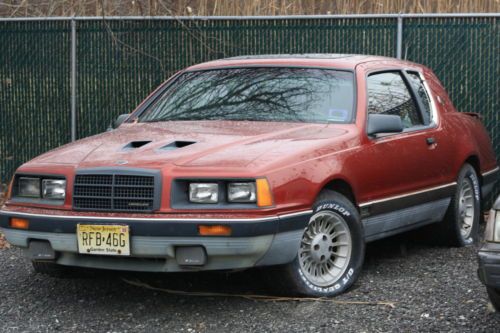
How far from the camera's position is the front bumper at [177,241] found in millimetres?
5672

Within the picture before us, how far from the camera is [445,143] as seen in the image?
7871 millimetres

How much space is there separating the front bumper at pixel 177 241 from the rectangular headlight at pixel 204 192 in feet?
0.54

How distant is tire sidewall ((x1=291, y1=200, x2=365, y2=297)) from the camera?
6121mm

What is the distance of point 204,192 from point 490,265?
1.72m

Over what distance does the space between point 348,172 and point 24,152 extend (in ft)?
21.1

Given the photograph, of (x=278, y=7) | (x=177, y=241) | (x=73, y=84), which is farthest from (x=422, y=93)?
(x=73, y=84)

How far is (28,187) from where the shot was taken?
20.9 ft

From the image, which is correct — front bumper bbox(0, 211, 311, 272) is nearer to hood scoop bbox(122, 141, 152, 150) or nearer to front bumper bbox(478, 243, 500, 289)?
hood scoop bbox(122, 141, 152, 150)

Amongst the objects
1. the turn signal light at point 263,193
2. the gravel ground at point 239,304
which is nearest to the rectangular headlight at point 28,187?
the gravel ground at point 239,304

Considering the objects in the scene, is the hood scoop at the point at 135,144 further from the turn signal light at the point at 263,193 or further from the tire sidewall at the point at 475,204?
the tire sidewall at the point at 475,204

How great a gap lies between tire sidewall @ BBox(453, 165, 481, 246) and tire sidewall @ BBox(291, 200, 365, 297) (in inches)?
69.0

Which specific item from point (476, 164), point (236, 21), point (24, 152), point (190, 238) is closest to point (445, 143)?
point (476, 164)

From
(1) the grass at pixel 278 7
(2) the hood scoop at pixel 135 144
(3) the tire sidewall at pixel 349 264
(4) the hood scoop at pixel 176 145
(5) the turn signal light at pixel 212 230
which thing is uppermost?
(1) the grass at pixel 278 7

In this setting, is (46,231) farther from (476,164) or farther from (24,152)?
(24,152)
